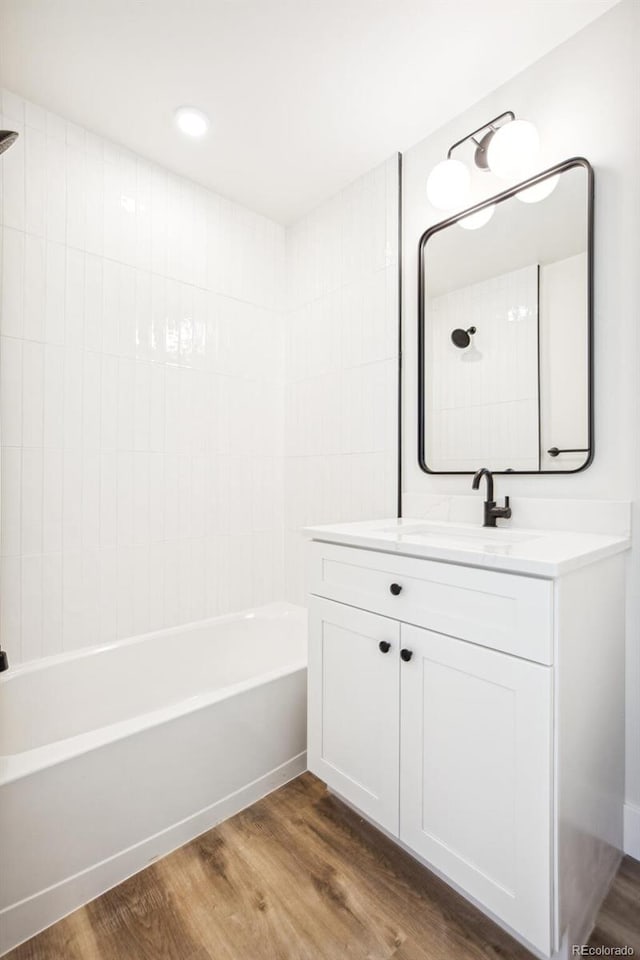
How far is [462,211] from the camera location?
5.82ft

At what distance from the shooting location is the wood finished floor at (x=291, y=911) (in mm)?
1088

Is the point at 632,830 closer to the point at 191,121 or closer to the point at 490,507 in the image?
the point at 490,507

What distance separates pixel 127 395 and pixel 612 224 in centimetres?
183

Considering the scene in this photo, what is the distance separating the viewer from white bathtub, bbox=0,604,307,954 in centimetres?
117

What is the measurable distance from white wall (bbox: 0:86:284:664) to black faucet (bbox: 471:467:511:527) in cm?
124

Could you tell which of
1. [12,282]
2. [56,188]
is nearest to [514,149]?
[56,188]

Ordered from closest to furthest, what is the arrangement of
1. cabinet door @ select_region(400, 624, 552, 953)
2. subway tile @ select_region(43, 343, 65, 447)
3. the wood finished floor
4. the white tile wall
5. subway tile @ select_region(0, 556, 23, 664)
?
cabinet door @ select_region(400, 624, 552, 953), the wood finished floor, subway tile @ select_region(0, 556, 23, 664), subway tile @ select_region(43, 343, 65, 447), the white tile wall

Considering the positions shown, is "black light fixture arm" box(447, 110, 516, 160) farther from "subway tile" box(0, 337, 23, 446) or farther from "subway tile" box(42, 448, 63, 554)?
"subway tile" box(42, 448, 63, 554)

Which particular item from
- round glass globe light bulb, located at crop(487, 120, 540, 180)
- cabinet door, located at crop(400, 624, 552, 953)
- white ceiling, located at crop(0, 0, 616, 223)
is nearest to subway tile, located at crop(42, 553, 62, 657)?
cabinet door, located at crop(400, 624, 552, 953)

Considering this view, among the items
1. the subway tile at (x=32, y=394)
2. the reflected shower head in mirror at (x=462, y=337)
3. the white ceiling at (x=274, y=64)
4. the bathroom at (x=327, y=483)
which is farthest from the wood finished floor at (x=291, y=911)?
the white ceiling at (x=274, y=64)

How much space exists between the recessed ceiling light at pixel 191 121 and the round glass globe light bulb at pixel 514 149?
108cm

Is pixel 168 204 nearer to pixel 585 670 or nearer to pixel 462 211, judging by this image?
pixel 462 211

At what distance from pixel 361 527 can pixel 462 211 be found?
49.4 inches

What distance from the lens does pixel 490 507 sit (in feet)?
5.23
